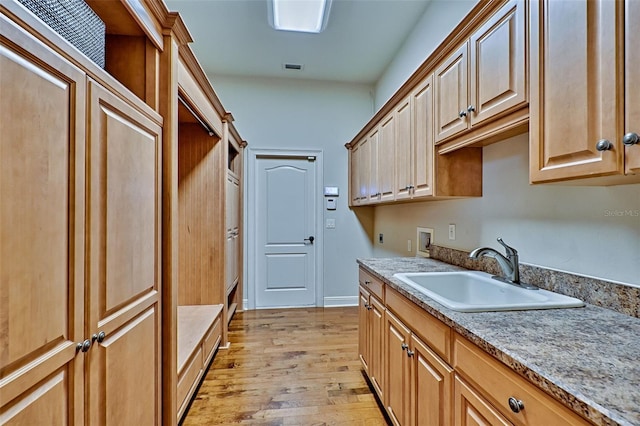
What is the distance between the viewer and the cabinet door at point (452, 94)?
64.8 inches

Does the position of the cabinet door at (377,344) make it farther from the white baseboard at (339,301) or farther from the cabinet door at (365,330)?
the white baseboard at (339,301)

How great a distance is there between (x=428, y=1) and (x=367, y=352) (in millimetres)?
2914

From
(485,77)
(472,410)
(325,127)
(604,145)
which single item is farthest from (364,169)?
(472,410)

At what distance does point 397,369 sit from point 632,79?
1.49 m

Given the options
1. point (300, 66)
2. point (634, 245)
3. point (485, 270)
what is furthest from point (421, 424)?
point (300, 66)

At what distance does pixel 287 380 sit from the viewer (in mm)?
2352

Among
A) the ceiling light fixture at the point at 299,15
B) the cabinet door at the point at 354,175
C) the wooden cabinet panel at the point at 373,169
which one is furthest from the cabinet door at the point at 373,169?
the ceiling light fixture at the point at 299,15

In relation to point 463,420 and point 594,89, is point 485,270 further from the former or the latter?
point 594,89

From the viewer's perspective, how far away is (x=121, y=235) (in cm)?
116

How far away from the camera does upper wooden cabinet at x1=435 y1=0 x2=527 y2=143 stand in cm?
129

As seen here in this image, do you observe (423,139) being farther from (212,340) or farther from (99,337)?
(212,340)

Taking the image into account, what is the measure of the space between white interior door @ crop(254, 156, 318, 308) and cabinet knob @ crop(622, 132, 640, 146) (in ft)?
11.5

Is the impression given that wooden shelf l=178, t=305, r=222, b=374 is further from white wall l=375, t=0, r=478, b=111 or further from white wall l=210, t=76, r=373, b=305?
white wall l=375, t=0, r=478, b=111

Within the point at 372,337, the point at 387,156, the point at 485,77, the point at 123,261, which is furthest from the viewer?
the point at 387,156
